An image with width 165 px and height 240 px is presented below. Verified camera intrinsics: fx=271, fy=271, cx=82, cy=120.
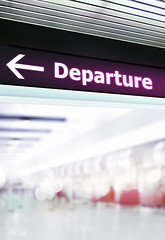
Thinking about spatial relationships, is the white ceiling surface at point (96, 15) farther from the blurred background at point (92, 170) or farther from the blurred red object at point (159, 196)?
the blurred red object at point (159, 196)

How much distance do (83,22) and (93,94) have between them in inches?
26.3

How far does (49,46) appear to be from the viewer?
2.16 meters

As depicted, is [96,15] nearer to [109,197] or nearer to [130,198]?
[130,198]

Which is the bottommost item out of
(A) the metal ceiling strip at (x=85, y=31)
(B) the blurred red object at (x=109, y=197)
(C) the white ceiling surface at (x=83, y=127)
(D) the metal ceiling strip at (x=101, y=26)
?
(B) the blurred red object at (x=109, y=197)

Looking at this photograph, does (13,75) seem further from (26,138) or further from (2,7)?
(26,138)

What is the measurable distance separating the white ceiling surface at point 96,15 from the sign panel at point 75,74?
335 mm

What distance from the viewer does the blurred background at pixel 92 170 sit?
7.74 metres

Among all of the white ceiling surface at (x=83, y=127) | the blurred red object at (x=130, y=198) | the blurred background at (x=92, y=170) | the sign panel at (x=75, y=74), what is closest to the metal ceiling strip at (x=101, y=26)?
the sign panel at (x=75, y=74)

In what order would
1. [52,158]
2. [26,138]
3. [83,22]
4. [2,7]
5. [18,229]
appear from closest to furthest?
[2,7] < [83,22] < [18,229] < [26,138] < [52,158]

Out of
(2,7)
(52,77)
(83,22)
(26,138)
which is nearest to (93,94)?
(52,77)

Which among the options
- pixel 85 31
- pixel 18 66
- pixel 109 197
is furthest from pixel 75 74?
pixel 109 197

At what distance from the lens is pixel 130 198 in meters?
15.1

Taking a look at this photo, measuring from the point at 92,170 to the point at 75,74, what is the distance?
17.2 meters

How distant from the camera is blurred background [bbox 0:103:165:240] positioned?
7.74 meters
